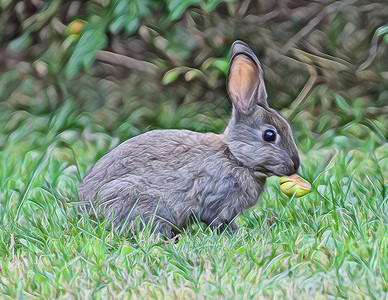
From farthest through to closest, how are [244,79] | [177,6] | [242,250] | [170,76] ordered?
[170,76] → [177,6] → [244,79] → [242,250]

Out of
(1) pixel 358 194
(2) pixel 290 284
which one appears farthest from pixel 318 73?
(2) pixel 290 284

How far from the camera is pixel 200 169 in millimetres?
4301

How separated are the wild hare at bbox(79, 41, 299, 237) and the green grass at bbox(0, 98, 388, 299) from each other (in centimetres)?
12

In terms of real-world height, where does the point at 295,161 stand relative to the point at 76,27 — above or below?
below

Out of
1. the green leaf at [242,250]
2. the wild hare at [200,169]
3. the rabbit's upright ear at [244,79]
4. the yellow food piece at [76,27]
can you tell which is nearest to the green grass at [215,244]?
the green leaf at [242,250]

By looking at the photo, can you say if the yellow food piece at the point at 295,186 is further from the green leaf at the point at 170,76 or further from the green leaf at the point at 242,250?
the green leaf at the point at 170,76

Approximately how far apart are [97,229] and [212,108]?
2432 mm

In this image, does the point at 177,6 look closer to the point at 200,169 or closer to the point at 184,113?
the point at 184,113

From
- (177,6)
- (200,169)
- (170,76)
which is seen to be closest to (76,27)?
(170,76)

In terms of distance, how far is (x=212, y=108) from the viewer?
6293mm

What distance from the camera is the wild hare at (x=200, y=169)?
165 inches

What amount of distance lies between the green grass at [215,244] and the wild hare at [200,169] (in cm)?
12

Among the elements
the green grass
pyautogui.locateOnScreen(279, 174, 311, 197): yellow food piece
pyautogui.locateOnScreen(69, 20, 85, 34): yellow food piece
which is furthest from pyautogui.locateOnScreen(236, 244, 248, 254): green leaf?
pyautogui.locateOnScreen(69, 20, 85, 34): yellow food piece

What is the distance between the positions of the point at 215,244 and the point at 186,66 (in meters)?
2.66
